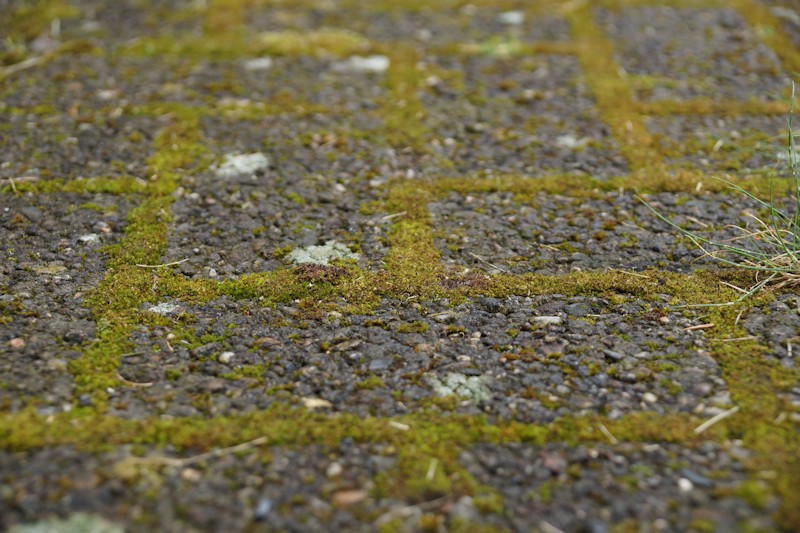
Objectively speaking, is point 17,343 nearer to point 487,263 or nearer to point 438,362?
point 438,362

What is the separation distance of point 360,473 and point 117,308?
1083 millimetres

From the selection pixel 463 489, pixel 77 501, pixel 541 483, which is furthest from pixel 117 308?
pixel 541 483

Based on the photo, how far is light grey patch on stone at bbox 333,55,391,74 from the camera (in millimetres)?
4094

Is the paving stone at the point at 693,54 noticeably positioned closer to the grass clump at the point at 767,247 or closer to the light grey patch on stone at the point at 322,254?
the grass clump at the point at 767,247

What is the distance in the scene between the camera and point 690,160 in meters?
3.24

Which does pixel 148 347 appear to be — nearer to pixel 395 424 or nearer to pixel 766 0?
pixel 395 424

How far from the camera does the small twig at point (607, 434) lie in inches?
73.0

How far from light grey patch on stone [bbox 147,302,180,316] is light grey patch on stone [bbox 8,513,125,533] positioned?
2.79 feet

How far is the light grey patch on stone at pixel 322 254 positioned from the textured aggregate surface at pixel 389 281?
0.05ft

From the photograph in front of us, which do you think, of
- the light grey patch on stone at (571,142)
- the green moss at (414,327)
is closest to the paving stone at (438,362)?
the green moss at (414,327)

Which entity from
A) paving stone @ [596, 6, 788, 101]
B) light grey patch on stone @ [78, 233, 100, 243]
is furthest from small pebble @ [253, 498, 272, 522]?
paving stone @ [596, 6, 788, 101]

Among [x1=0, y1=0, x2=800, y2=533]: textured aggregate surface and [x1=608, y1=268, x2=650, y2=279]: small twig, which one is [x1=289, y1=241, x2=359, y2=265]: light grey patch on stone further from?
[x1=608, y1=268, x2=650, y2=279]: small twig

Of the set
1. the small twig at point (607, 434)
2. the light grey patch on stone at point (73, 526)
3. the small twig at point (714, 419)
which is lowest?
the small twig at point (714, 419)

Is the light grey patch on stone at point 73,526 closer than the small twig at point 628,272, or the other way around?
the light grey patch on stone at point 73,526
